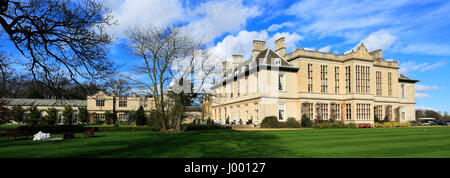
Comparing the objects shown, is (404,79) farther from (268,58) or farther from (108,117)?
(108,117)

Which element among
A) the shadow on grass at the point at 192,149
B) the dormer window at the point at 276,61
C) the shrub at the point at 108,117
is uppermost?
the dormer window at the point at 276,61

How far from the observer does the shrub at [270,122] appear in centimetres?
3067

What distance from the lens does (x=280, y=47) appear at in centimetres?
3891

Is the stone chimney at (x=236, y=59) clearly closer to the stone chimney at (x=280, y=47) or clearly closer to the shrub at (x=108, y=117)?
the stone chimney at (x=280, y=47)

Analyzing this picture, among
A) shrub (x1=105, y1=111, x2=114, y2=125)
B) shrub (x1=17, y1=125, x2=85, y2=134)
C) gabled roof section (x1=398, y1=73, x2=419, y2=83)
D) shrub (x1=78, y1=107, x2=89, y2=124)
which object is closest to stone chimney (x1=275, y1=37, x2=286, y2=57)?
gabled roof section (x1=398, y1=73, x2=419, y2=83)

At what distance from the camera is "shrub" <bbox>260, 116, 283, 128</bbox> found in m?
30.7

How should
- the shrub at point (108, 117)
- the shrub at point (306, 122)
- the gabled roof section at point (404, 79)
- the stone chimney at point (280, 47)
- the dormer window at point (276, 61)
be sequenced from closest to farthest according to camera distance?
the shrub at point (306, 122)
the dormer window at point (276, 61)
the stone chimney at point (280, 47)
the gabled roof section at point (404, 79)
the shrub at point (108, 117)

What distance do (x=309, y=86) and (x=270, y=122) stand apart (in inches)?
338

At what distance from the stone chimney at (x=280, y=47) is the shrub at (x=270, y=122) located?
11.0m

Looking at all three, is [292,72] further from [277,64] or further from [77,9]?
[77,9]

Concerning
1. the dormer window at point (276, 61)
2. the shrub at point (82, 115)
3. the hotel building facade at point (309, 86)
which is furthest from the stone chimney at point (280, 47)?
the shrub at point (82, 115)
